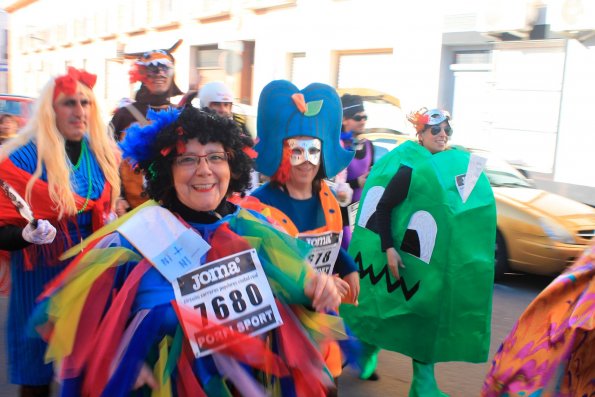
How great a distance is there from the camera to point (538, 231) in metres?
7.27

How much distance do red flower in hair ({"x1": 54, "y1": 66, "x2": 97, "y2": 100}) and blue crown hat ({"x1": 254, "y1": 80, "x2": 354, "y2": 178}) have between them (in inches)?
37.5

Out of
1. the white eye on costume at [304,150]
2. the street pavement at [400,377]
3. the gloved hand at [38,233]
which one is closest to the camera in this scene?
the gloved hand at [38,233]

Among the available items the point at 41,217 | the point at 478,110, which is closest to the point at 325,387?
the point at 41,217

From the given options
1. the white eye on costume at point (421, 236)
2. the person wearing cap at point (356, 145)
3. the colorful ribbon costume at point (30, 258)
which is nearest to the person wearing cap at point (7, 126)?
the person wearing cap at point (356, 145)

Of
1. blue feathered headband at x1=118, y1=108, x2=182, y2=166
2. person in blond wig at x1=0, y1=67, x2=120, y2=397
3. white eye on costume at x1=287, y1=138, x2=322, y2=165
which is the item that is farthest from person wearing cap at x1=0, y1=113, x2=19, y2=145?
blue feathered headband at x1=118, y1=108, x2=182, y2=166

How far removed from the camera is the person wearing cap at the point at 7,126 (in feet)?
27.1

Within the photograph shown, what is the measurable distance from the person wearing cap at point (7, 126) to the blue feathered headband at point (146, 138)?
21.6ft

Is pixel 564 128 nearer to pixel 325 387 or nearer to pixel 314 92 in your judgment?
pixel 314 92

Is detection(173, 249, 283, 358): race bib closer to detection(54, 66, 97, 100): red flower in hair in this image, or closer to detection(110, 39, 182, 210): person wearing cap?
detection(54, 66, 97, 100): red flower in hair

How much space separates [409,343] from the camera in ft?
13.1

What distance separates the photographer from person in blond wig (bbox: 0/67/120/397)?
3.08 m

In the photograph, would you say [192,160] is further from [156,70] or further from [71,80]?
[156,70]

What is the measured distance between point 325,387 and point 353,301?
122 cm

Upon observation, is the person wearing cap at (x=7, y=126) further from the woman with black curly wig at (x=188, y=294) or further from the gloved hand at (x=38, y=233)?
the woman with black curly wig at (x=188, y=294)
